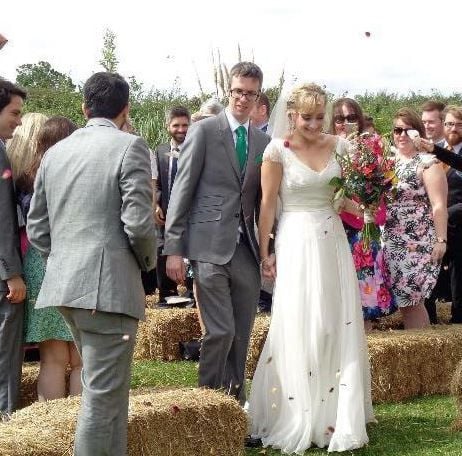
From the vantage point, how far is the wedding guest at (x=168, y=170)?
11.0 metres

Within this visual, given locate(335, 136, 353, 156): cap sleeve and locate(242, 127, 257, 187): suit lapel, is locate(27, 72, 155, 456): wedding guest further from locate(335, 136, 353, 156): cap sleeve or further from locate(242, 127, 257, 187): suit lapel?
locate(335, 136, 353, 156): cap sleeve

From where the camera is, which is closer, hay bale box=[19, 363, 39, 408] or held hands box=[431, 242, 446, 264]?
hay bale box=[19, 363, 39, 408]

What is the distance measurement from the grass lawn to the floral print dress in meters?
1.10

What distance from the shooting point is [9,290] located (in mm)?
6359

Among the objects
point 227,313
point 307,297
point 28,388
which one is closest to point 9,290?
point 28,388

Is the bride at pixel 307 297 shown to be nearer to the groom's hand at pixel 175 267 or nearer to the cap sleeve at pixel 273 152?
the cap sleeve at pixel 273 152

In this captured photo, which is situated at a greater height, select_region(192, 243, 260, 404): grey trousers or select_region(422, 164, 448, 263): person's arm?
select_region(422, 164, 448, 263): person's arm

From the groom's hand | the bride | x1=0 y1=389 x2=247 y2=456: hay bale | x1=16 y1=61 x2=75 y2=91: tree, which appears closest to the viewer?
x1=0 y1=389 x2=247 y2=456: hay bale

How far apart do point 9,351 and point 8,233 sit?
76cm

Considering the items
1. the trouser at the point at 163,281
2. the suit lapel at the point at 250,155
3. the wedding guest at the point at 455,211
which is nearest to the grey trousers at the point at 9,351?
the suit lapel at the point at 250,155

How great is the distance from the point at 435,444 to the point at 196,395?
1.68 m

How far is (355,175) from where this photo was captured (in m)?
6.81

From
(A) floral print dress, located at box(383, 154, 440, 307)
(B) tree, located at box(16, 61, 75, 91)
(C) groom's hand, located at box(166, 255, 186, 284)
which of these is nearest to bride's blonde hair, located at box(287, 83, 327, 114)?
(C) groom's hand, located at box(166, 255, 186, 284)

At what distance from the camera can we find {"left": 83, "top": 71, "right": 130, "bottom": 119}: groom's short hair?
502 centimetres
